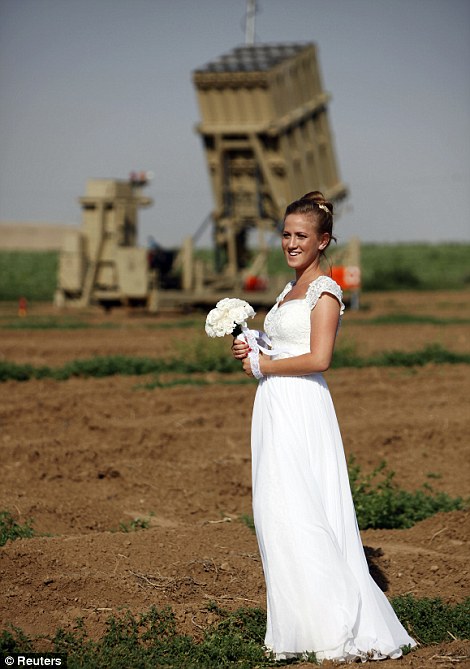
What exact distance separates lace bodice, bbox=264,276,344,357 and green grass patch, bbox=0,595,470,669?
1.35 meters

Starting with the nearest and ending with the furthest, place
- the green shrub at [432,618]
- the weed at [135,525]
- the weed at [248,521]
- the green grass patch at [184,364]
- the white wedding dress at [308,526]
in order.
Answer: the white wedding dress at [308,526] < the green shrub at [432,618] < the weed at [248,521] < the weed at [135,525] < the green grass patch at [184,364]

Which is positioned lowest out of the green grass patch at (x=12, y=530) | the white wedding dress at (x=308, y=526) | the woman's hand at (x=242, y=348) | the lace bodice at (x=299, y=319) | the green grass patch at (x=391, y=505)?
the green grass patch at (x=391, y=505)

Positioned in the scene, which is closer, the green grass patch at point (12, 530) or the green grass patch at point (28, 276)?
the green grass patch at point (12, 530)

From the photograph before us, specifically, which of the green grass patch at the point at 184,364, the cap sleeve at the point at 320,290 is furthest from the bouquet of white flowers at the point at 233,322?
the green grass patch at the point at 184,364

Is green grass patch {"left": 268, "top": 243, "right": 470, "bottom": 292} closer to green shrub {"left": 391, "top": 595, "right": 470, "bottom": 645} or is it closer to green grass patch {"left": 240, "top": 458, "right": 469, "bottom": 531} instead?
green grass patch {"left": 240, "top": 458, "right": 469, "bottom": 531}

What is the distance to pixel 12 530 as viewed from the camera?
687 cm

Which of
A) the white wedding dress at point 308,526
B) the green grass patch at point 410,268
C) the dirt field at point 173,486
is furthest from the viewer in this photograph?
the green grass patch at point 410,268

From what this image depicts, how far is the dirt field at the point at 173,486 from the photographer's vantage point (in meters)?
5.71

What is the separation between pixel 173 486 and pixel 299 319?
4.09 meters

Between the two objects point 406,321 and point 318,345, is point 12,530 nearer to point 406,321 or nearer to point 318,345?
point 318,345

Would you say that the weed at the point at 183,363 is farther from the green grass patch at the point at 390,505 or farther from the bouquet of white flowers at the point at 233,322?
the bouquet of white flowers at the point at 233,322

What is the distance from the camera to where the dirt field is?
5707mm

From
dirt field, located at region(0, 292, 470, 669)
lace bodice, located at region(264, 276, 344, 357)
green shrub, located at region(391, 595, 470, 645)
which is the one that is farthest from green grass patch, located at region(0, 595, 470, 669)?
lace bodice, located at region(264, 276, 344, 357)

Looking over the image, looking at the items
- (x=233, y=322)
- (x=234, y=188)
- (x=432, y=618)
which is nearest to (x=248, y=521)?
(x=432, y=618)
